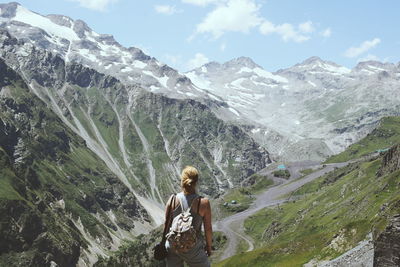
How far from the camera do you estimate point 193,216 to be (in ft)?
49.2

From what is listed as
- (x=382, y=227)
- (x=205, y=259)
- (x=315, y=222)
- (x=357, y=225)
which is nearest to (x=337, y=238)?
(x=357, y=225)

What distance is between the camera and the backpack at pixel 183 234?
47.6ft

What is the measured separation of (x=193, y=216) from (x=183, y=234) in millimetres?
759

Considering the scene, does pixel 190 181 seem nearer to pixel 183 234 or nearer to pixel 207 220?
pixel 207 220

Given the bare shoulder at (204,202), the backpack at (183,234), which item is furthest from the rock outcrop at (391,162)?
the backpack at (183,234)

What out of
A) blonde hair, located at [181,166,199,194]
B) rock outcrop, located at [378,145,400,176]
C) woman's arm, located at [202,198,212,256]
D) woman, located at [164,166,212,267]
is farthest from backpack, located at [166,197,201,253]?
rock outcrop, located at [378,145,400,176]

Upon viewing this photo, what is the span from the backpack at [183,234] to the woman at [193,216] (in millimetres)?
190

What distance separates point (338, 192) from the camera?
15938 centimetres

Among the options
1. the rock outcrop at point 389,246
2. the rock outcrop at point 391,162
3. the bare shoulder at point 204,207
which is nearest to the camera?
the bare shoulder at point 204,207

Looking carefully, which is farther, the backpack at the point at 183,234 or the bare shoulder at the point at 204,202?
the bare shoulder at the point at 204,202

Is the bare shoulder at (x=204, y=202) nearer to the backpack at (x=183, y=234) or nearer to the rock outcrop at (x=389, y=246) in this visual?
the backpack at (x=183, y=234)

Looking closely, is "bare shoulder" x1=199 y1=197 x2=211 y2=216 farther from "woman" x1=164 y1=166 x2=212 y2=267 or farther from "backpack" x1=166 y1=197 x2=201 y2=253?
"backpack" x1=166 y1=197 x2=201 y2=253

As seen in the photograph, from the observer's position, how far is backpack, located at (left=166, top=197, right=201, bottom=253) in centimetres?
1452

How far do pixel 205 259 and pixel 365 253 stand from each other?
80.1 feet
